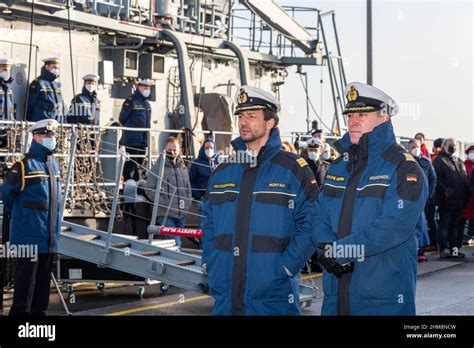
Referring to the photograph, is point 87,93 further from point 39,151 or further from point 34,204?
point 34,204

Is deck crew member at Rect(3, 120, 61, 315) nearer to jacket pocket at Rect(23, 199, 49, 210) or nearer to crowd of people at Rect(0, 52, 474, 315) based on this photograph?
jacket pocket at Rect(23, 199, 49, 210)

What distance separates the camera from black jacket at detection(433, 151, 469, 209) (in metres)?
17.3

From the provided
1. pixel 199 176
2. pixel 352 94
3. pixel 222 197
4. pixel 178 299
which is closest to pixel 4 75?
pixel 199 176

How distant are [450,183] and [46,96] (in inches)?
272

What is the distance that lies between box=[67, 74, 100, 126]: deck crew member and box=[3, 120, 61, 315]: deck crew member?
4684 mm

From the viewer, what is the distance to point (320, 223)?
20.3ft

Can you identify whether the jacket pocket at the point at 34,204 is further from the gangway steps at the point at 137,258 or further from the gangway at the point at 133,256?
the gangway steps at the point at 137,258

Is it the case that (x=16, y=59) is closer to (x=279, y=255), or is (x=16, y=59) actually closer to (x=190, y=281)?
(x=190, y=281)

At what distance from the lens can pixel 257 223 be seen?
6.29 metres

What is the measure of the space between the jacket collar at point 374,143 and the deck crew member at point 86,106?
927 cm

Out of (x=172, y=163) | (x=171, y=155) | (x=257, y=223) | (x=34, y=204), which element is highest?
(x=171, y=155)

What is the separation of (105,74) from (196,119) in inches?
101

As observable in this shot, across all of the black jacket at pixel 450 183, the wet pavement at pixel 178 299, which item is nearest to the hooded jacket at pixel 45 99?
the wet pavement at pixel 178 299
